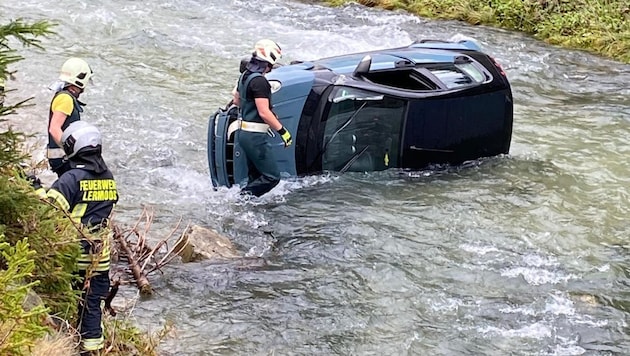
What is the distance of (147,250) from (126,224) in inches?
37.9

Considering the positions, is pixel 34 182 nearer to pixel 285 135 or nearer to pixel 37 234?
pixel 37 234

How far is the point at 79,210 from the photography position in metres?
4.54

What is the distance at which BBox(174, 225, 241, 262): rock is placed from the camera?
261 inches

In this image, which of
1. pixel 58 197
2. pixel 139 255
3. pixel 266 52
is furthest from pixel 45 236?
pixel 266 52

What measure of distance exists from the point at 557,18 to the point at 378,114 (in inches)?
383

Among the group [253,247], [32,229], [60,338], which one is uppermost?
[32,229]

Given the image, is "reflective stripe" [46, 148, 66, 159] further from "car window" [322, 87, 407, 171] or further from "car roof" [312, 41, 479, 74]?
"car roof" [312, 41, 479, 74]

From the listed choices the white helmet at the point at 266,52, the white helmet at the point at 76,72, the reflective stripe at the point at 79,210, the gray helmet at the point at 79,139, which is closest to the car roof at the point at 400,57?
the white helmet at the point at 266,52

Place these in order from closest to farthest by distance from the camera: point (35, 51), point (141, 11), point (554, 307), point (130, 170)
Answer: point (554, 307) → point (130, 170) → point (35, 51) → point (141, 11)

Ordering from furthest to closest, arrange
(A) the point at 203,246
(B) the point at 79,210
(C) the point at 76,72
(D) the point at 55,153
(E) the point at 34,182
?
(A) the point at 203,246
(D) the point at 55,153
(C) the point at 76,72
(E) the point at 34,182
(B) the point at 79,210

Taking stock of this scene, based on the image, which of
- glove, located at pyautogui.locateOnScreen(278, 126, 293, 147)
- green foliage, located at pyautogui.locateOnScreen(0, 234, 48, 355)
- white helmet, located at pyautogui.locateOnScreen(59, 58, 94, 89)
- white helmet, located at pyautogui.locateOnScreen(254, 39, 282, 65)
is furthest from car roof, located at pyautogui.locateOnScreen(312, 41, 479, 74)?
green foliage, located at pyautogui.locateOnScreen(0, 234, 48, 355)

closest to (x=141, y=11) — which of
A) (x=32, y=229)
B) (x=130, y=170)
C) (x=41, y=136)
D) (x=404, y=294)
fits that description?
(x=41, y=136)

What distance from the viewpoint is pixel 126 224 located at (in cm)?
711

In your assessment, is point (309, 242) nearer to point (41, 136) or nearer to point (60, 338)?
point (60, 338)
